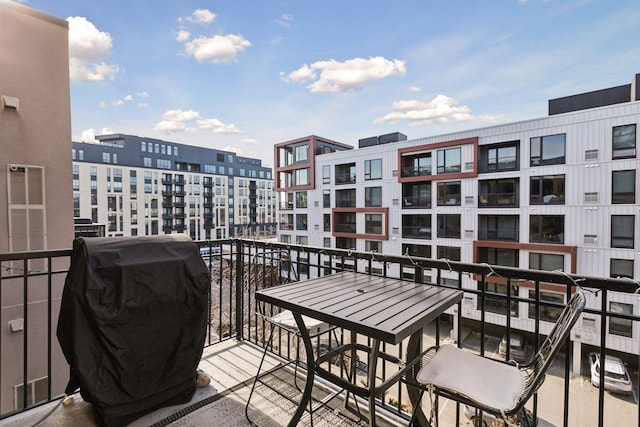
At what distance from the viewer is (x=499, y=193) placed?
13742 mm

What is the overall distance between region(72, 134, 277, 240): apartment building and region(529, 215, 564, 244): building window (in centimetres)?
2553

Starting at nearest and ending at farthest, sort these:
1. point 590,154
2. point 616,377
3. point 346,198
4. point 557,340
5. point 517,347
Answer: point 557,340
point 616,377
point 590,154
point 517,347
point 346,198

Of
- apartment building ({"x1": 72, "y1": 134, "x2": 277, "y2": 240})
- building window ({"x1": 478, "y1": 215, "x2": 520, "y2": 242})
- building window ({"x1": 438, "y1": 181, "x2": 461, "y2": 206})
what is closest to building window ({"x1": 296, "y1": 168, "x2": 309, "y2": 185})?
building window ({"x1": 438, "y1": 181, "x2": 461, "y2": 206})

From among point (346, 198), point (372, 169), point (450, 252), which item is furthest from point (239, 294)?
point (346, 198)

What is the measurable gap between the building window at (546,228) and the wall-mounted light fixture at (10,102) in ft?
52.5

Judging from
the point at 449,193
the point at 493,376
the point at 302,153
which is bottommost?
the point at 493,376

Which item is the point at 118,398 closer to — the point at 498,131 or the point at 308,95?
the point at 308,95

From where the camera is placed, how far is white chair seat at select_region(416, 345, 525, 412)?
4.17 ft

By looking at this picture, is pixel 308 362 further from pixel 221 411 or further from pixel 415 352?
pixel 221 411

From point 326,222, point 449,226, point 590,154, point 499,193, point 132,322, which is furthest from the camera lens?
point 326,222

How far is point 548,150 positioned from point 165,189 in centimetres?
3920

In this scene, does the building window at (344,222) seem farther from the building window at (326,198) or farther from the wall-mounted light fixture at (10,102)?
the wall-mounted light fixture at (10,102)

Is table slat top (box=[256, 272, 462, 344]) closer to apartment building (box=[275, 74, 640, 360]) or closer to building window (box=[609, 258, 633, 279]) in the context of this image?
apartment building (box=[275, 74, 640, 360])

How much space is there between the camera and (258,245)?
3104 millimetres
